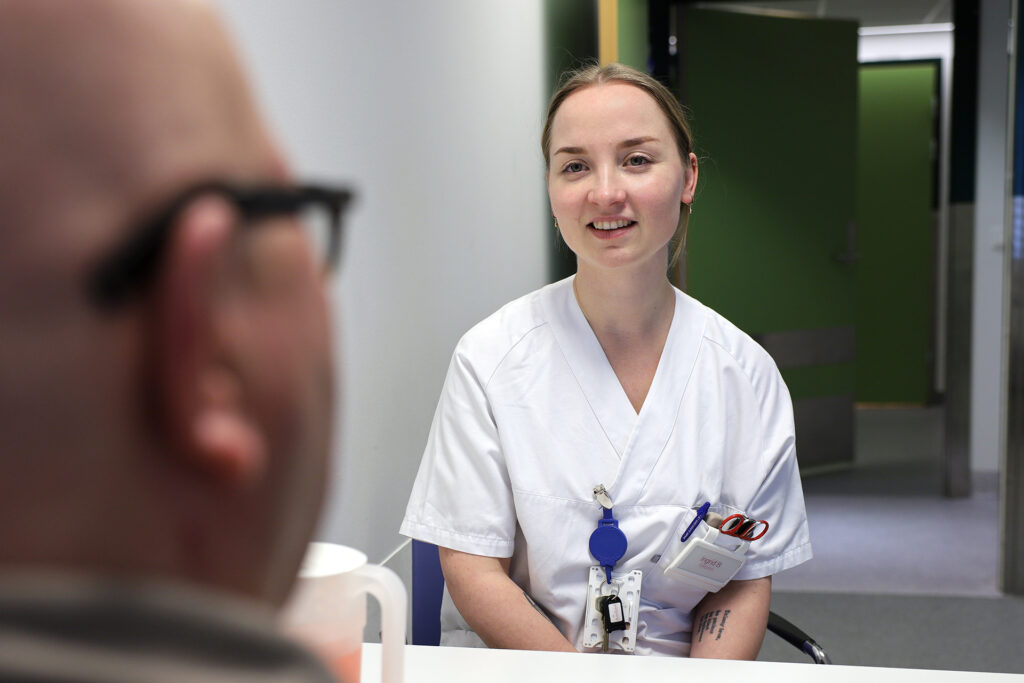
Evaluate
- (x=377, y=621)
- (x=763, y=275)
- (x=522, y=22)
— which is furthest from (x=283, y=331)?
(x=763, y=275)

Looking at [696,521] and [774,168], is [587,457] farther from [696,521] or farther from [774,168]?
[774,168]

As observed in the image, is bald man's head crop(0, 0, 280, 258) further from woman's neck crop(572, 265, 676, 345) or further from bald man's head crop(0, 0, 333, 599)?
woman's neck crop(572, 265, 676, 345)

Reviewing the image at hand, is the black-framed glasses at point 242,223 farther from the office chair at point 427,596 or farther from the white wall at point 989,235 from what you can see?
the white wall at point 989,235

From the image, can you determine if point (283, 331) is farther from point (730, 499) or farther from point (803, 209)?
point (803, 209)

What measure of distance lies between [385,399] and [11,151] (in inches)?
57.9

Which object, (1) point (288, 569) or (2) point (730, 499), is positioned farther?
(2) point (730, 499)

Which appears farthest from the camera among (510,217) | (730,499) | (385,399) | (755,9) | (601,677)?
(755,9)

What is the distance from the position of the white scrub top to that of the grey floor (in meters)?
1.31

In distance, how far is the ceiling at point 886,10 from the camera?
523cm

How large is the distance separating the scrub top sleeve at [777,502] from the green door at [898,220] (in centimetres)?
497

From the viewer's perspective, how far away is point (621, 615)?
1.16 metres

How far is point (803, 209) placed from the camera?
425 cm

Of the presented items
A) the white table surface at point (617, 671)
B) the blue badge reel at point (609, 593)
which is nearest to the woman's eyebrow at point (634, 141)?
the blue badge reel at point (609, 593)

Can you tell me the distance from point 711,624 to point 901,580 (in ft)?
6.82
